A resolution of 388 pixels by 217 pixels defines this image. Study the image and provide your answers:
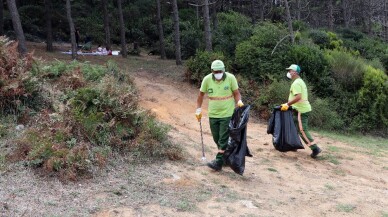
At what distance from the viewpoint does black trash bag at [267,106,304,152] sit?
28.4 feet

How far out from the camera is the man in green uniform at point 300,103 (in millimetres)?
8633

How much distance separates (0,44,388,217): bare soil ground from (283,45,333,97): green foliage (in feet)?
18.8

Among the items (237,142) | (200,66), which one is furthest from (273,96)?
(237,142)

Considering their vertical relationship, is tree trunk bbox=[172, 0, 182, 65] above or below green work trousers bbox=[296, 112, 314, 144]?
above

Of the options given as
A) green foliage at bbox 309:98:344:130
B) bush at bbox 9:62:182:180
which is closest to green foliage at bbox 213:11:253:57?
green foliage at bbox 309:98:344:130

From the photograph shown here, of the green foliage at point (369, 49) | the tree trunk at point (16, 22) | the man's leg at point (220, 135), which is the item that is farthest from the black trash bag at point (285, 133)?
the green foliage at point (369, 49)

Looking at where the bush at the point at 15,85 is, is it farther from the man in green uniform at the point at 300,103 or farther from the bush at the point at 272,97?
Result: the bush at the point at 272,97

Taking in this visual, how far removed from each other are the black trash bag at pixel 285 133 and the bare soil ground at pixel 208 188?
0.92 feet

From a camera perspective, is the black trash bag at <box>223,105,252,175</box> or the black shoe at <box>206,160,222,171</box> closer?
the black trash bag at <box>223,105,252,175</box>

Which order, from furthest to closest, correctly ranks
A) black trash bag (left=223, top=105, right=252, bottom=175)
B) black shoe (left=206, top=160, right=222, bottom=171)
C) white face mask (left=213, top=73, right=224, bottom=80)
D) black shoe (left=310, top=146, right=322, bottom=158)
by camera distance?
black shoe (left=310, top=146, right=322, bottom=158) < black shoe (left=206, top=160, right=222, bottom=171) < white face mask (left=213, top=73, right=224, bottom=80) < black trash bag (left=223, top=105, right=252, bottom=175)

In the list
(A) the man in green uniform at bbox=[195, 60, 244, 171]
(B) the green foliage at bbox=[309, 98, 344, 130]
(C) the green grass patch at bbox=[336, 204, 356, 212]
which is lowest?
(B) the green foliage at bbox=[309, 98, 344, 130]

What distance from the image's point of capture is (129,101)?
25.7 feet

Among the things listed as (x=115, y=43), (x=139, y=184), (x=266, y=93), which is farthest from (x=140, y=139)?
(x=115, y=43)

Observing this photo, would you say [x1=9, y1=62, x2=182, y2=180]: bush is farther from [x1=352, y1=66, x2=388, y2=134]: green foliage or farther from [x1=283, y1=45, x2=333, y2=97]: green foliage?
→ [x1=352, y1=66, x2=388, y2=134]: green foliage
